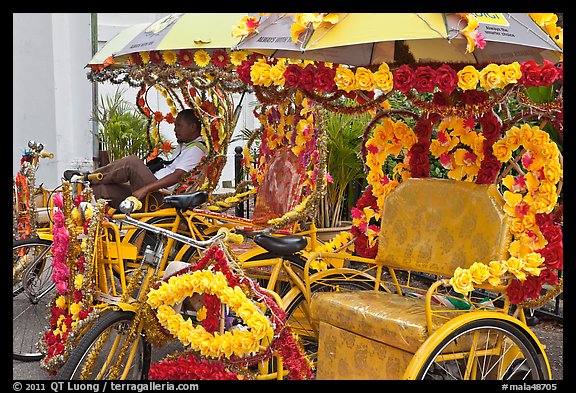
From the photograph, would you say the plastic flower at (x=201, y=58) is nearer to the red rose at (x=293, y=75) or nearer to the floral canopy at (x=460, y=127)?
the floral canopy at (x=460, y=127)

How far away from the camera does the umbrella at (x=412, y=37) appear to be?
3.19 meters

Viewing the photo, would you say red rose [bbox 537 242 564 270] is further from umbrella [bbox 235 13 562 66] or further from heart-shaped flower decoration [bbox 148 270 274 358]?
heart-shaped flower decoration [bbox 148 270 274 358]

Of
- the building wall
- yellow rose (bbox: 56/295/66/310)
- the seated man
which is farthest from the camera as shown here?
the building wall

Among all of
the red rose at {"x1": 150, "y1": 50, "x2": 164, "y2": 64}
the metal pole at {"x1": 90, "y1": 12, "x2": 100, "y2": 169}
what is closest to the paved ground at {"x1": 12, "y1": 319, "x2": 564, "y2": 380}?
the red rose at {"x1": 150, "y1": 50, "x2": 164, "y2": 64}

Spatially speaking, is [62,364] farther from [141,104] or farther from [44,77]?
[44,77]

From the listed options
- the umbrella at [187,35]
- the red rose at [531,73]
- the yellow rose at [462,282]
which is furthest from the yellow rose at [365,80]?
the umbrella at [187,35]

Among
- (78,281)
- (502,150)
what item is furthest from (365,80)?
(78,281)

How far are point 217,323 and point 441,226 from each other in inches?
58.6

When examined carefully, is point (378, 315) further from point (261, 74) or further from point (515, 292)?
point (261, 74)

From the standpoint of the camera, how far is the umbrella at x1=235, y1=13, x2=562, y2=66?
3193mm

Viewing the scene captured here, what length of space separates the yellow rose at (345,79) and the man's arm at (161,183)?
2.50 m

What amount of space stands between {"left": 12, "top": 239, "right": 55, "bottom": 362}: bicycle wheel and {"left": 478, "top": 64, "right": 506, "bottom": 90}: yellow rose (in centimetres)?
337

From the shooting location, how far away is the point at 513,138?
3557 millimetres

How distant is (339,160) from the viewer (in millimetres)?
6609
